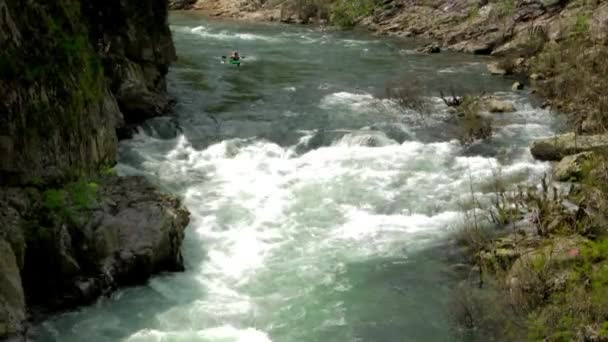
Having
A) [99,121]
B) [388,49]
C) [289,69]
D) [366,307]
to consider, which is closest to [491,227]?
[366,307]

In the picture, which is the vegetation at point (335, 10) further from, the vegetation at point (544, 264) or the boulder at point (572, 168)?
the vegetation at point (544, 264)

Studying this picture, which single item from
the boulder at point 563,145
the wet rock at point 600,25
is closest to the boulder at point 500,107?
the boulder at point 563,145

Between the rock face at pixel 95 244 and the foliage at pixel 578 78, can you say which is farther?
the foliage at pixel 578 78

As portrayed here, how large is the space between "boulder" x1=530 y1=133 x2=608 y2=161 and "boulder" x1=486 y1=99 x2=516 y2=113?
3.26 meters

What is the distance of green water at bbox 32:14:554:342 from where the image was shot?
335 inches

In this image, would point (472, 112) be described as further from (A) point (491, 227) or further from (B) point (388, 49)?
(B) point (388, 49)

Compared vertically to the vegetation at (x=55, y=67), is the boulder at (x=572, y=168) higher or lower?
lower

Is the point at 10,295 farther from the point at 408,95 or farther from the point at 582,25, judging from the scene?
the point at 582,25

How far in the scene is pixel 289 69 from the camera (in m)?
22.9

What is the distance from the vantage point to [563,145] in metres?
13.5

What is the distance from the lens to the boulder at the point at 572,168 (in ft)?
38.6

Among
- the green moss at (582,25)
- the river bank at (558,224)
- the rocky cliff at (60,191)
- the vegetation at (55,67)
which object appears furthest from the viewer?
the green moss at (582,25)

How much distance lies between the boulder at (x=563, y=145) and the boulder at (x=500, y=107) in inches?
129

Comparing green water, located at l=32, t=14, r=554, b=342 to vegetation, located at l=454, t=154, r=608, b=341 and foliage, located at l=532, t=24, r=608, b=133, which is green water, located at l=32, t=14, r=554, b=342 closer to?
vegetation, located at l=454, t=154, r=608, b=341
